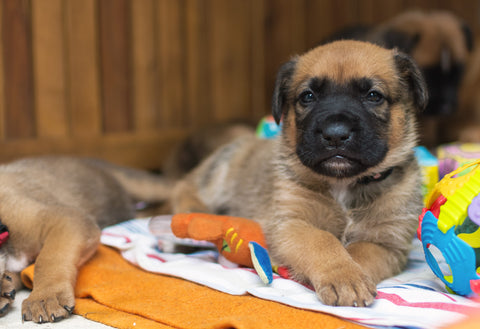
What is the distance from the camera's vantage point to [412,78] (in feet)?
9.30

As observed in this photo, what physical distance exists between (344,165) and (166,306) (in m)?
1.01

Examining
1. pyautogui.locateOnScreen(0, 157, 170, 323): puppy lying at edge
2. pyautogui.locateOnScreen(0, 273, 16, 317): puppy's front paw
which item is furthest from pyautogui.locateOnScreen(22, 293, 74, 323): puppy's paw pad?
pyautogui.locateOnScreen(0, 273, 16, 317): puppy's front paw

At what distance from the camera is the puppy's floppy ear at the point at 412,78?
2.76 metres

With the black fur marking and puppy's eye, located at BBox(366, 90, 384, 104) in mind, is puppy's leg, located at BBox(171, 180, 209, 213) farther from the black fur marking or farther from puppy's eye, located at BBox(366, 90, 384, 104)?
puppy's eye, located at BBox(366, 90, 384, 104)

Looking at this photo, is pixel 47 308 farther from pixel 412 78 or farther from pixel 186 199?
pixel 412 78

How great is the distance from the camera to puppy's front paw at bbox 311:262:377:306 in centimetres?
205

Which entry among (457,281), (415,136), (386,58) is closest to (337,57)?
(386,58)

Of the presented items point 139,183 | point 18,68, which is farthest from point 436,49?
point 18,68

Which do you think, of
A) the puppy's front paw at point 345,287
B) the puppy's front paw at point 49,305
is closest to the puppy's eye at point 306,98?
the puppy's front paw at point 345,287

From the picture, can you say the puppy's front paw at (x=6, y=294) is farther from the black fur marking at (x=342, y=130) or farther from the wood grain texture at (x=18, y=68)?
the wood grain texture at (x=18, y=68)

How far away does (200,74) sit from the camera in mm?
5590

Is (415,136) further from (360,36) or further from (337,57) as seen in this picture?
(360,36)

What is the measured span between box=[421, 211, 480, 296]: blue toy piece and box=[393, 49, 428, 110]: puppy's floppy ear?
805 mm

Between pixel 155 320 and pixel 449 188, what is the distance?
4.27 feet
